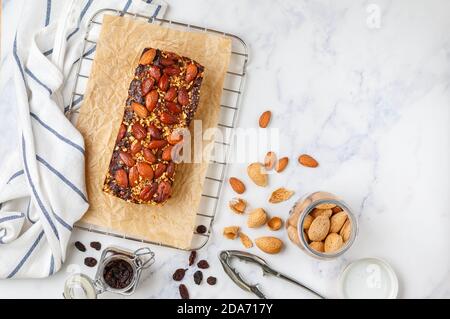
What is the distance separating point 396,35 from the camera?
1.82 m

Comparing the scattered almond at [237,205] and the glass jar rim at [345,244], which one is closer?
the glass jar rim at [345,244]

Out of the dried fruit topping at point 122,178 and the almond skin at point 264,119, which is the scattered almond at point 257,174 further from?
the dried fruit topping at point 122,178

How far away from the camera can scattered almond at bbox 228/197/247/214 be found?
1.76 m

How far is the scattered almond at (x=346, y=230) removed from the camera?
5.50 feet

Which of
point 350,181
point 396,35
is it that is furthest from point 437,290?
point 396,35

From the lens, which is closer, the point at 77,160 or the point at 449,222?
the point at 77,160

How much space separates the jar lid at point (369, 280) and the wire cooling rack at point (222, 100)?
0.41 metres

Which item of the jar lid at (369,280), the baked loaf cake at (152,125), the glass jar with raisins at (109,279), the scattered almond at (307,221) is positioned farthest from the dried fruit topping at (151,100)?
the jar lid at (369,280)

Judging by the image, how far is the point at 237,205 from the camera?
176 centimetres

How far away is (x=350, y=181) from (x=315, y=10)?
0.50 m

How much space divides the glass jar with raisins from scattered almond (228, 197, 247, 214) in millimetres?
300

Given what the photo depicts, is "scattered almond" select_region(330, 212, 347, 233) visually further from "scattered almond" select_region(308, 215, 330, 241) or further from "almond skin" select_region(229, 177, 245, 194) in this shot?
"almond skin" select_region(229, 177, 245, 194)

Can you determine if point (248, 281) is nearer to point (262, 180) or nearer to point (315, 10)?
point (262, 180)
